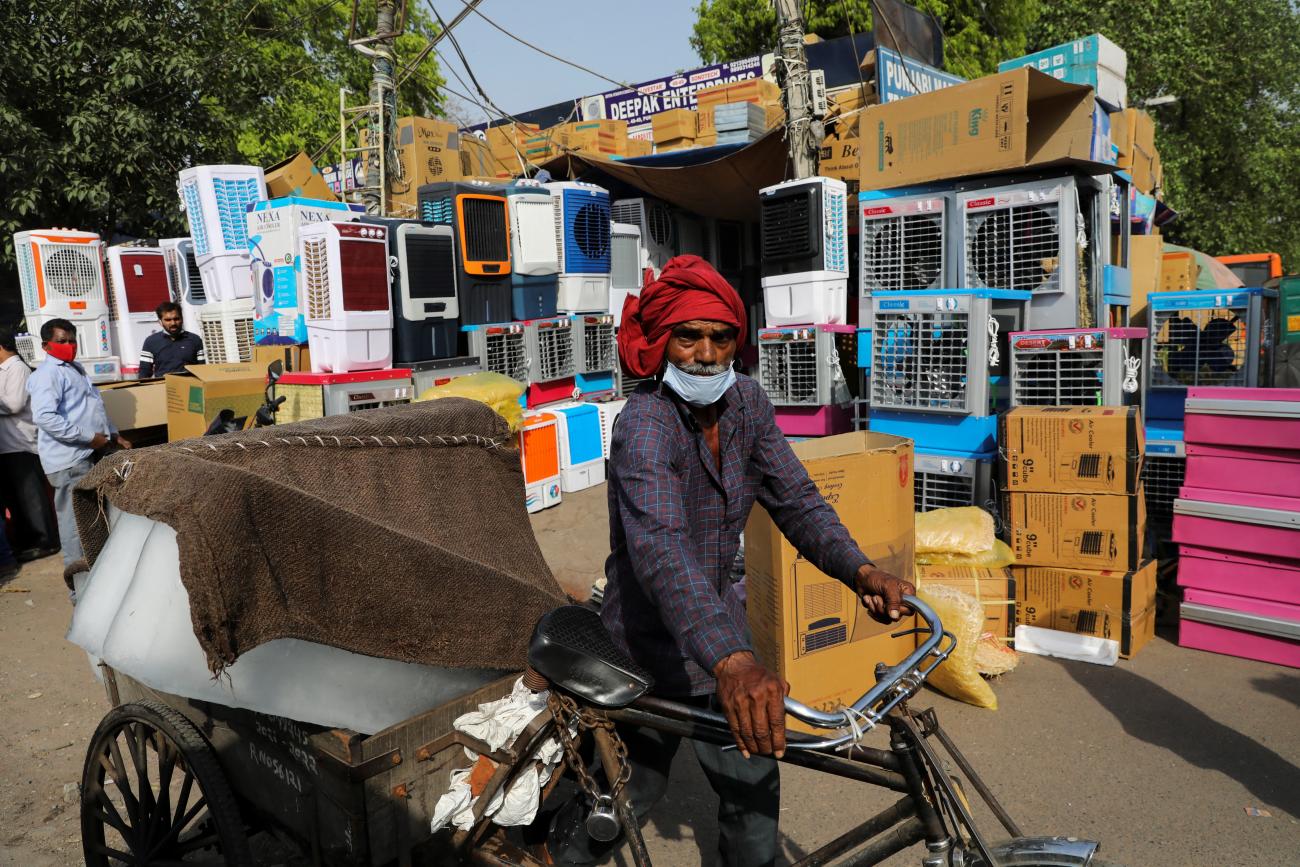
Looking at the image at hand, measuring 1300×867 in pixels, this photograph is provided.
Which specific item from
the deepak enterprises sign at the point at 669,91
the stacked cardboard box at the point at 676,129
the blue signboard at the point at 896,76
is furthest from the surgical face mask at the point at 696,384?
the deepak enterprises sign at the point at 669,91

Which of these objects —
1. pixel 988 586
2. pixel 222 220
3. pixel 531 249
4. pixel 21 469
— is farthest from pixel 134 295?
pixel 988 586

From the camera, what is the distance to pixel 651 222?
419 inches

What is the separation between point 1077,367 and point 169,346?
320 inches

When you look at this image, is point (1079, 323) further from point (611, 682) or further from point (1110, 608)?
point (611, 682)

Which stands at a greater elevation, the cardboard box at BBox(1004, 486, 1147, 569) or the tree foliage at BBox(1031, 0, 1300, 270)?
the tree foliage at BBox(1031, 0, 1300, 270)

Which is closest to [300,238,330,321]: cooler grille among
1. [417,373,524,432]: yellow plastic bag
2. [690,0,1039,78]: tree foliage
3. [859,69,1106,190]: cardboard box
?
[417,373,524,432]: yellow plastic bag

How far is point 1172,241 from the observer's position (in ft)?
58.3

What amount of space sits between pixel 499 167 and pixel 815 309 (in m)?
7.98

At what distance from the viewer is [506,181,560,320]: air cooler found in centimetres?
770

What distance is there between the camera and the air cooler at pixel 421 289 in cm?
678

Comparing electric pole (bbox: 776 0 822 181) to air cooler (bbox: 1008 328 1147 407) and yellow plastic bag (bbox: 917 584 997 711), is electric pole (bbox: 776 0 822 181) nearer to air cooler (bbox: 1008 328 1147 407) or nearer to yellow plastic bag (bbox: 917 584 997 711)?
air cooler (bbox: 1008 328 1147 407)

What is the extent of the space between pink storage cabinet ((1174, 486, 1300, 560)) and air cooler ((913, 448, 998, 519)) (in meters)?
0.97

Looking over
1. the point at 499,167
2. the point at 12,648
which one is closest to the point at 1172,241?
the point at 499,167

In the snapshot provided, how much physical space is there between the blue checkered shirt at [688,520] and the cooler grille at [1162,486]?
4.25 meters
